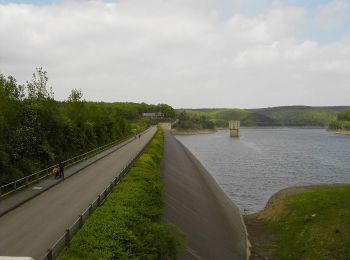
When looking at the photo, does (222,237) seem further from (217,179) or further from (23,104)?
(217,179)

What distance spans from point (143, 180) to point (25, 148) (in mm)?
13233

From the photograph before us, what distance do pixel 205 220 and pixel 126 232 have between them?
1979cm

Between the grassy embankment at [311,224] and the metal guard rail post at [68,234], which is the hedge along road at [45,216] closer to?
the metal guard rail post at [68,234]

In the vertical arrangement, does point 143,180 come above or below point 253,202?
above

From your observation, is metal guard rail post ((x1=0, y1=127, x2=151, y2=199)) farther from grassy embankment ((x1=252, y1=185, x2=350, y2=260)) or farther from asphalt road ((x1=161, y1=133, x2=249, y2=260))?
grassy embankment ((x1=252, y1=185, x2=350, y2=260))

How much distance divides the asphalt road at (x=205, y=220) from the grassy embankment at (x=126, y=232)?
269 centimetres

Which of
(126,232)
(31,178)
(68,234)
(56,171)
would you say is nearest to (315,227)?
(126,232)

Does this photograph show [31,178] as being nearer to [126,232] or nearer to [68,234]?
[126,232]

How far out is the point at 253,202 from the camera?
2192 inches

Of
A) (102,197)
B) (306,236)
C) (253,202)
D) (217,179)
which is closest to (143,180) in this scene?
(102,197)

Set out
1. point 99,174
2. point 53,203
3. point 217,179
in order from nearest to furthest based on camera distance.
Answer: point 53,203 < point 99,174 < point 217,179

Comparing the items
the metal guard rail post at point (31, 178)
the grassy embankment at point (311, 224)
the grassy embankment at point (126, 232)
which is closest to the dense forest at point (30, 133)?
the metal guard rail post at point (31, 178)

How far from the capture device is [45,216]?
88.3 ft

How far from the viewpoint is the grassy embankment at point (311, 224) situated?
32.0m
